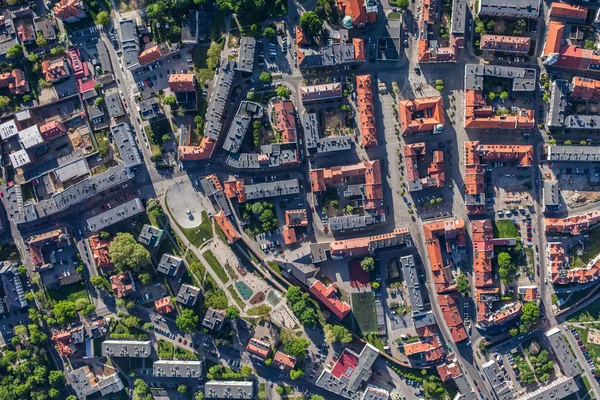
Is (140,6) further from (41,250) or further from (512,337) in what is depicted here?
(512,337)

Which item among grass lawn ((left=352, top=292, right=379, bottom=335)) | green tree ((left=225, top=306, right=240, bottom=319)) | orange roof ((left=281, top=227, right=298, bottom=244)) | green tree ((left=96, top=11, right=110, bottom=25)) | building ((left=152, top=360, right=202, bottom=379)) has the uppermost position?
green tree ((left=96, top=11, right=110, bottom=25))

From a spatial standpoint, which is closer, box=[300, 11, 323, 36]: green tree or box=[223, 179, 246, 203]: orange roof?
box=[300, 11, 323, 36]: green tree

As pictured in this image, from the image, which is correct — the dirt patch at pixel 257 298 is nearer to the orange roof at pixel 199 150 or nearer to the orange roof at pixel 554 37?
the orange roof at pixel 199 150

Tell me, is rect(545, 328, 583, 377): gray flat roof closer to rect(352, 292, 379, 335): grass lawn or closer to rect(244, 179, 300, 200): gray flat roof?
rect(352, 292, 379, 335): grass lawn

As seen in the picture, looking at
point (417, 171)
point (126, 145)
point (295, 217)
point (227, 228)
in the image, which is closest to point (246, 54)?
point (126, 145)

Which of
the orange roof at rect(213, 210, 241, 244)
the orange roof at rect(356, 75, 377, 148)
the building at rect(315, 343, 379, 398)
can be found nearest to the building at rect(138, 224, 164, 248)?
the orange roof at rect(213, 210, 241, 244)

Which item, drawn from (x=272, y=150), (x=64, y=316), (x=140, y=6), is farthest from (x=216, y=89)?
(x=64, y=316)
